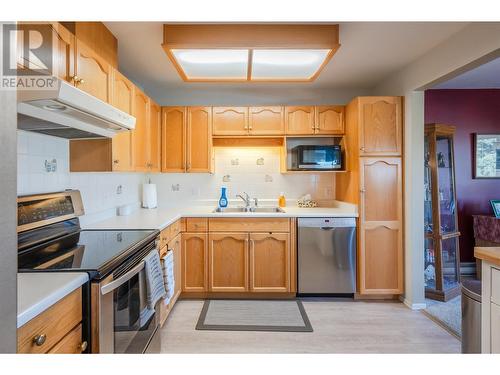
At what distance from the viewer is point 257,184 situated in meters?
3.50

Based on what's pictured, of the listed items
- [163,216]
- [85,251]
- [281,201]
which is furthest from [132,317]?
[281,201]

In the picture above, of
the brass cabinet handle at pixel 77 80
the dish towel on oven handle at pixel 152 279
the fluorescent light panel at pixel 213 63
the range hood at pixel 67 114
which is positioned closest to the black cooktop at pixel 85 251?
the dish towel on oven handle at pixel 152 279

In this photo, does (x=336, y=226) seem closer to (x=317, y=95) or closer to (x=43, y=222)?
(x=317, y=95)

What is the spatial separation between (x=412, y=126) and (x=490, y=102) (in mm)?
1945

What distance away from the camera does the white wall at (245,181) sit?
348 cm

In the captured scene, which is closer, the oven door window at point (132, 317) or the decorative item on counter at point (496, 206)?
the oven door window at point (132, 317)

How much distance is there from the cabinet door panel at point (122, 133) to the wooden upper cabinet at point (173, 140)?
871mm

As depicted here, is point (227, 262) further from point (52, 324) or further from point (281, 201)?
point (52, 324)

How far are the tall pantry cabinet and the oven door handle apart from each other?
213cm

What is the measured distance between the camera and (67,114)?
1317mm

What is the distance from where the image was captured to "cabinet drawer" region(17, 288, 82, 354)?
2.57 ft

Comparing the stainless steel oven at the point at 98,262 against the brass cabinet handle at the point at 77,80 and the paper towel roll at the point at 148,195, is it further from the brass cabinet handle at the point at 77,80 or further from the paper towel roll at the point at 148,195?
the paper towel roll at the point at 148,195
